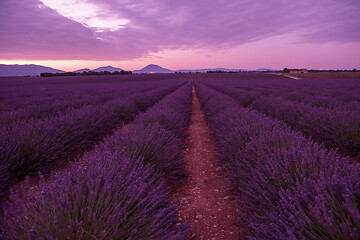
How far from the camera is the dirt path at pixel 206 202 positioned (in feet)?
5.66

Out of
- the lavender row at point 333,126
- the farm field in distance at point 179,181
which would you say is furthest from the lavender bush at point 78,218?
the lavender row at point 333,126

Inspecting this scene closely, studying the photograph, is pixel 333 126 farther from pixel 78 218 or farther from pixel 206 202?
pixel 78 218

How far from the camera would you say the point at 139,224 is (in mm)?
1094

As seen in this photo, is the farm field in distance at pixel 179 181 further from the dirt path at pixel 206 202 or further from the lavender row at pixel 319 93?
the lavender row at pixel 319 93

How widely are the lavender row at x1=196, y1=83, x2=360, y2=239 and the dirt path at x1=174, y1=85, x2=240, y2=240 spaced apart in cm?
16

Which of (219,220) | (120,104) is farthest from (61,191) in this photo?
(120,104)

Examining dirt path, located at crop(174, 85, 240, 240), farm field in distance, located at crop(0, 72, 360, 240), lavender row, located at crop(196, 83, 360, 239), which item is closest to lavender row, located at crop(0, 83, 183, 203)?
farm field in distance, located at crop(0, 72, 360, 240)

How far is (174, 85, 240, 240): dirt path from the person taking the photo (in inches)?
67.9

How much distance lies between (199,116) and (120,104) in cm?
290

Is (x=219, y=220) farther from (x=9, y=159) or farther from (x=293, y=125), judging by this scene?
(x=293, y=125)

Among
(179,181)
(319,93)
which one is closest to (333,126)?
(179,181)

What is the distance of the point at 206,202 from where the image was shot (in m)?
2.14

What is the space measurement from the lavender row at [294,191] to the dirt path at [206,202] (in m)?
0.16

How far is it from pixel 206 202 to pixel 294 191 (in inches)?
43.8
